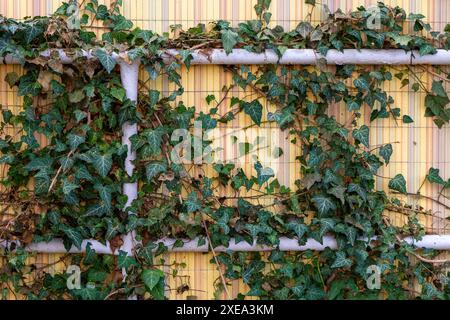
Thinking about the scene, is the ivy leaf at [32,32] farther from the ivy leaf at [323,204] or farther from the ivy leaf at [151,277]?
the ivy leaf at [323,204]

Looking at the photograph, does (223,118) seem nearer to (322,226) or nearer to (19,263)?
(322,226)

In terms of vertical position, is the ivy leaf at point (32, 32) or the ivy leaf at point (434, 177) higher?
the ivy leaf at point (32, 32)

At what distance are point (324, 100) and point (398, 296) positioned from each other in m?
1.31

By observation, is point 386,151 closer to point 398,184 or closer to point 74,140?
point 398,184

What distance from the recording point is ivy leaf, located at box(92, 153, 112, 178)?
129 inches

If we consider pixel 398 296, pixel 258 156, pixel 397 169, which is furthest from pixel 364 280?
pixel 258 156

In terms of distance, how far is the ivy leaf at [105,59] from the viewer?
3.25m

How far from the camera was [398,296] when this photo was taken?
11.6 ft

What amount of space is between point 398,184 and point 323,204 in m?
0.50

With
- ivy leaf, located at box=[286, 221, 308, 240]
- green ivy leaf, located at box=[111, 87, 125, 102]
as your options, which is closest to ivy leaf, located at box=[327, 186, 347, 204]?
ivy leaf, located at box=[286, 221, 308, 240]

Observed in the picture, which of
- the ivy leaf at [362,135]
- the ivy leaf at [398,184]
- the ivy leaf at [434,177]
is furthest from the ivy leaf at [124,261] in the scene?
the ivy leaf at [434,177]

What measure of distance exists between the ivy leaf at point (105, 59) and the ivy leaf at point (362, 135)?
4.94ft

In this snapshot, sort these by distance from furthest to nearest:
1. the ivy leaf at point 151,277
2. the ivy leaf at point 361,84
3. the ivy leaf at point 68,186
→ the ivy leaf at point 361,84 < the ivy leaf at point 151,277 < the ivy leaf at point 68,186

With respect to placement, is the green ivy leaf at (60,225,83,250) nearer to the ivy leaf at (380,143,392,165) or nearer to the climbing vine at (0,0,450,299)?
the climbing vine at (0,0,450,299)
